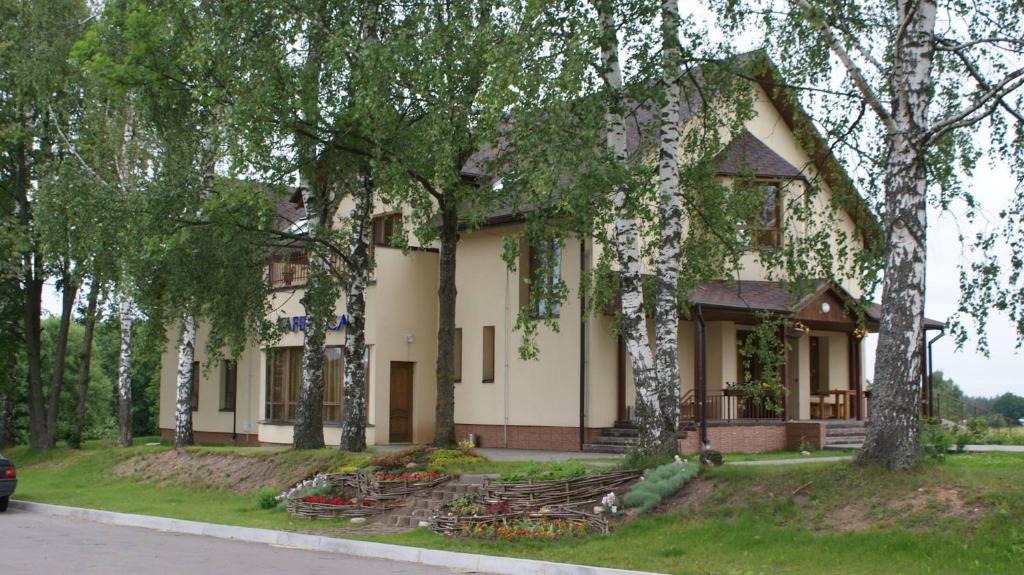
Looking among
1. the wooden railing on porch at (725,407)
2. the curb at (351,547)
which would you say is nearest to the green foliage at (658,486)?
the curb at (351,547)

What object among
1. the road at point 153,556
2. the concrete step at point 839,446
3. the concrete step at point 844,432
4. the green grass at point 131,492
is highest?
the concrete step at point 844,432

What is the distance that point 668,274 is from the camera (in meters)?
15.4

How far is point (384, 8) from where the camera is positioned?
1841 cm

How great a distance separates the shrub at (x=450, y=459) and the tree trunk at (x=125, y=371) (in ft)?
35.9

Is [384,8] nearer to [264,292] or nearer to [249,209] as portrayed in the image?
[249,209]

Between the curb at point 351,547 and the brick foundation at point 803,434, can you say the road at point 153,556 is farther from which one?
the brick foundation at point 803,434

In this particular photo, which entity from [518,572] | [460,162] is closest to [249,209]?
[460,162]

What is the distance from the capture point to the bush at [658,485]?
46.2ft

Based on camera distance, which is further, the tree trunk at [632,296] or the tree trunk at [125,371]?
the tree trunk at [125,371]

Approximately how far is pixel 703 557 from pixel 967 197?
5.99 m

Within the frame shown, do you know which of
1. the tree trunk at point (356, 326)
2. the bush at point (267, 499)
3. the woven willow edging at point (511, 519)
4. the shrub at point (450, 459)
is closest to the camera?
the woven willow edging at point (511, 519)

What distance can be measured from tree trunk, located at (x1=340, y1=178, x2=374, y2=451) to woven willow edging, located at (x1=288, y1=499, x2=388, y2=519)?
3.52m

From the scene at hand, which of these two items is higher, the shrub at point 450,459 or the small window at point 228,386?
the small window at point 228,386

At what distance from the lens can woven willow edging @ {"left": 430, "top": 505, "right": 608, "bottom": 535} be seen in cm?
1405
